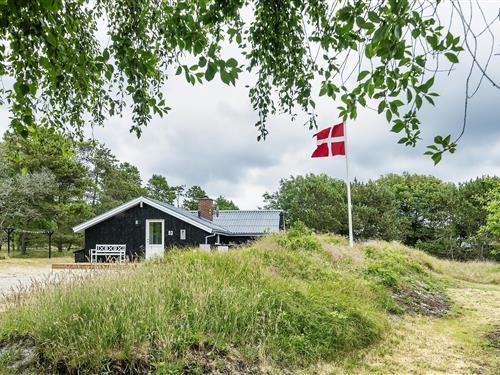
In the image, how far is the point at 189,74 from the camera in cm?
180

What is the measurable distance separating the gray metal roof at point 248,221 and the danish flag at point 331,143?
725 cm

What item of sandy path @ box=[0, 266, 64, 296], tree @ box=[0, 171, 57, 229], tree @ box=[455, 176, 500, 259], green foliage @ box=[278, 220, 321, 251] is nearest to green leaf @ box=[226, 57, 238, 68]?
sandy path @ box=[0, 266, 64, 296]

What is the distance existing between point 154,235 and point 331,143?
9009 mm

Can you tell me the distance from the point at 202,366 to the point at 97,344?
95 cm

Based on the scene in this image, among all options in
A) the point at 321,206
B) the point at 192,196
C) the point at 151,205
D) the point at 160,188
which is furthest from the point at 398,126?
the point at 192,196

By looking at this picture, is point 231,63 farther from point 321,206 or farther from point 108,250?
point 321,206

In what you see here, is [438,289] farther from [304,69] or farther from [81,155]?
[81,155]

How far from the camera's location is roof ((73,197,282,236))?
16375mm

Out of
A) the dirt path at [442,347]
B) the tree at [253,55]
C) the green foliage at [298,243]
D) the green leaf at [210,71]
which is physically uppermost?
the tree at [253,55]

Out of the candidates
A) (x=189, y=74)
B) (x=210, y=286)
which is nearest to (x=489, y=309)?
(x=210, y=286)

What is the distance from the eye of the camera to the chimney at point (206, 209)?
803 inches

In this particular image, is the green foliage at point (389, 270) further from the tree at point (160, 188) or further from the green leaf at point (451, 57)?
the tree at point (160, 188)

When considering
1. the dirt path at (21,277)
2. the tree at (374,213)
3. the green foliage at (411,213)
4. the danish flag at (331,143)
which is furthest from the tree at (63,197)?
the tree at (374,213)

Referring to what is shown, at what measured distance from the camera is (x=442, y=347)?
4.94 m
